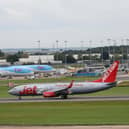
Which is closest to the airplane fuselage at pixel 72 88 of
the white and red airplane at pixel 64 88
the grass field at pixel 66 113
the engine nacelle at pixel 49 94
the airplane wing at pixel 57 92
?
the white and red airplane at pixel 64 88

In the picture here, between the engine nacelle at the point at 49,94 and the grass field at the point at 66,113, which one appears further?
the engine nacelle at the point at 49,94

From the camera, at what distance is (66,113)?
49.4m

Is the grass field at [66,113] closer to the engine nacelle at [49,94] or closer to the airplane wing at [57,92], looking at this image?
the engine nacelle at [49,94]

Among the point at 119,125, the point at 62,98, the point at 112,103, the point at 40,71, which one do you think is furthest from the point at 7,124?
the point at 40,71

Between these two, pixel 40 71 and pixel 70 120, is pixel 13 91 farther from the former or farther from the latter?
pixel 40 71

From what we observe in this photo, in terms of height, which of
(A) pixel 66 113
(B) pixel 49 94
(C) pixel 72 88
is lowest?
(B) pixel 49 94

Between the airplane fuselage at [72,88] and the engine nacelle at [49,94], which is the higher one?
the airplane fuselage at [72,88]

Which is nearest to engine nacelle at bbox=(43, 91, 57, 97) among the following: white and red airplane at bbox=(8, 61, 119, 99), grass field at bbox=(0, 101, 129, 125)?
white and red airplane at bbox=(8, 61, 119, 99)

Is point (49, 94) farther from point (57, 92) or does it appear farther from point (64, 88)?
point (64, 88)

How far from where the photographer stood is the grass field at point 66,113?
41.7m

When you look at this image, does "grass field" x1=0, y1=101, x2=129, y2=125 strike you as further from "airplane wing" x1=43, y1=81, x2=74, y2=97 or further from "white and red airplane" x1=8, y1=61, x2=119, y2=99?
"white and red airplane" x1=8, y1=61, x2=119, y2=99

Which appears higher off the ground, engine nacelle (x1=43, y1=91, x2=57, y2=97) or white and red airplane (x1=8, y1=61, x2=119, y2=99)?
white and red airplane (x1=8, y1=61, x2=119, y2=99)

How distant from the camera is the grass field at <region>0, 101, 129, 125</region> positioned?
41656 mm

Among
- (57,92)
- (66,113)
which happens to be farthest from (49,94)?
(66,113)
